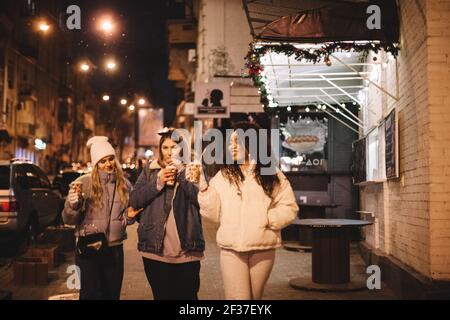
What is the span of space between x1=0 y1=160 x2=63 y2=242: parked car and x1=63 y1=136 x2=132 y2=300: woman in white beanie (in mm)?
7729

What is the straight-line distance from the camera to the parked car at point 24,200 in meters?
13.5

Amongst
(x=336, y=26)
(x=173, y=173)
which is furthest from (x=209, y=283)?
(x=173, y=173)

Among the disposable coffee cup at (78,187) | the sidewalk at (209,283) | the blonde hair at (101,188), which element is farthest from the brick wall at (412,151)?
the disposable coffee cup at (78,187)

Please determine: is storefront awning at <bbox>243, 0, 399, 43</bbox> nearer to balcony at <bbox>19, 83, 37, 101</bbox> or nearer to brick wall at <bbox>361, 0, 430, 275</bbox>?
brick wall at <bbox>361, 0, 430, 275</bbox>

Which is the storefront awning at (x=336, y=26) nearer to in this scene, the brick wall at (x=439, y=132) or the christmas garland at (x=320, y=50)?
the christmas garland at (x=320, y=50)

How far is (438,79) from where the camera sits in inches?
312

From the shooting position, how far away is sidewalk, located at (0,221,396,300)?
919 centimetres

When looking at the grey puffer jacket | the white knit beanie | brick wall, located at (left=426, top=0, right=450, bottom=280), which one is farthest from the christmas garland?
Answer: the grey puffer jacket

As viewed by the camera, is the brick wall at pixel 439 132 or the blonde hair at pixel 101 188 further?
the brick wall at pixel 439 132

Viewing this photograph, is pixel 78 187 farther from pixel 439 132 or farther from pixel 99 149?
pixel 439 132

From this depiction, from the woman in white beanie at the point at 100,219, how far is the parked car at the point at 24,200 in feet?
25.4

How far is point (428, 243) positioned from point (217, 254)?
6508 mm
